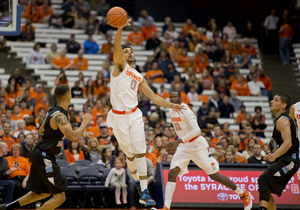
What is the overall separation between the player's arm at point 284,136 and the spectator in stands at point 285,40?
12.3 metres

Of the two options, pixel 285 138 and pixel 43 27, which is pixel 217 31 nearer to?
pixel 43 27

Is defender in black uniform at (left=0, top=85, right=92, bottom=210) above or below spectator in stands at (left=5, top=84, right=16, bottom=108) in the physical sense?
above

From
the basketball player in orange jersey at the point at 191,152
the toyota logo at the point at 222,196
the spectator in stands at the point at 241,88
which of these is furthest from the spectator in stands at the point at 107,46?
the basketball player in orange jersey at the point at 191,152

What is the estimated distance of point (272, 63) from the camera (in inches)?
759

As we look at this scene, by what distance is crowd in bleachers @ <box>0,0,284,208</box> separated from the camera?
11852mm

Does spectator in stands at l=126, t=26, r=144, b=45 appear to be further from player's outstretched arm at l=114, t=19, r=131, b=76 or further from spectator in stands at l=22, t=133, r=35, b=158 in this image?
player's outstretched arm at l=114, t=19, r=131, b=76

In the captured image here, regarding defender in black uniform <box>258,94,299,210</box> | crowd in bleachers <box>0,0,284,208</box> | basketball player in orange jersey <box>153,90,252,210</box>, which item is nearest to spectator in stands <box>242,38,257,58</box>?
crowd in bleachers <box>0,0,284,208</box>

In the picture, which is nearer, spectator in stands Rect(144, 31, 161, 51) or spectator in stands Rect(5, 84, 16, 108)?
spectator in stands Rect(5, 84, 16, 108)

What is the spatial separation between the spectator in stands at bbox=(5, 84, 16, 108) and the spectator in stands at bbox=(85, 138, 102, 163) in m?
4.25

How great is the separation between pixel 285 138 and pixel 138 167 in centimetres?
254

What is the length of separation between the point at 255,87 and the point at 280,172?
33.4 ft

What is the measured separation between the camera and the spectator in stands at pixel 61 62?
1644 cm

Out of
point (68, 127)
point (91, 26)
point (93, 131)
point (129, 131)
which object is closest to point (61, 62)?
point (91, 26)

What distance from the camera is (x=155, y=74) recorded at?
16.5 m
